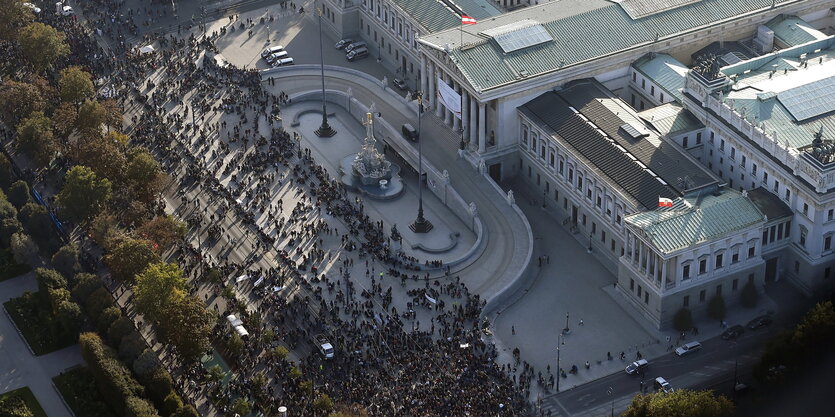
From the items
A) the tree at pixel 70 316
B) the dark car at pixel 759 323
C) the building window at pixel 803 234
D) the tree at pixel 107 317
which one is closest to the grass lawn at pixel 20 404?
the tree at pixel 70 316

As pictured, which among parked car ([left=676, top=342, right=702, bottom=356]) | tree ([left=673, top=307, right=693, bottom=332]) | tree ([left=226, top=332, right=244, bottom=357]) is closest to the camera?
tree ([left=226, top=332, right=244, bottom=357])

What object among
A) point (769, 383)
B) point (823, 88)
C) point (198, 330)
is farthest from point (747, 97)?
point (198, 330)

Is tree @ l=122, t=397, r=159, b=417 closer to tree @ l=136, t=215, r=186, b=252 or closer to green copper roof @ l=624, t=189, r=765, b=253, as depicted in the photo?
tree @ l=136, t=215, r=186, b=252

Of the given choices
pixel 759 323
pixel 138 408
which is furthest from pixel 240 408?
pixel 759 323

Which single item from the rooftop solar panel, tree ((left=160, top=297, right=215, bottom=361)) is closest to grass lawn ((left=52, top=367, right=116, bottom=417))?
tree ((left=160, top=297, right=215, bottom=361))

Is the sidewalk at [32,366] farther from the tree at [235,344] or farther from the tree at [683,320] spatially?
the tree at [683,320]

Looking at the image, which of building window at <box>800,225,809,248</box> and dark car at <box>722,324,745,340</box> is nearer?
dark car at <box>722,324,745,340</box>

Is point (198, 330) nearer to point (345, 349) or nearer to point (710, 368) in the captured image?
point (345, 349)

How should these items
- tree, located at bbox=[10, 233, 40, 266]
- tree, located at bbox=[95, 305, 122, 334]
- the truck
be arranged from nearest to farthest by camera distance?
the truck → tree, located at bbox=[95, 305, 122, 334] → tree, located at bbox=[10, 233, 40, 266]
